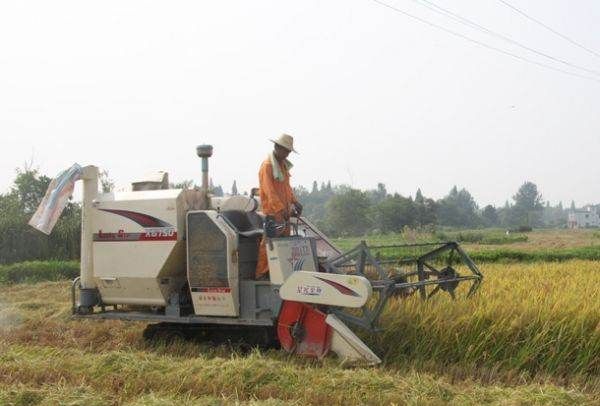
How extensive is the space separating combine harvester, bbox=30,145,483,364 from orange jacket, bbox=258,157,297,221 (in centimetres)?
21

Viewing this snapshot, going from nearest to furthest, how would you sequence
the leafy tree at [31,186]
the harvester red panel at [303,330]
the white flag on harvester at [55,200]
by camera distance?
1. the harvester red panel at [303,330]
2. the white flag on harvester at [55,200]
3. the leafy tree at [31,186]

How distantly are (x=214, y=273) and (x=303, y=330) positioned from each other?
1216 mm

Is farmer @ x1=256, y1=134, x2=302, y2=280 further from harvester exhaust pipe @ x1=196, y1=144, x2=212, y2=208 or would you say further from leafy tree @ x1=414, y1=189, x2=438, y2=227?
leafy tree @ x1=414, y1=189, x2=438, y2=227

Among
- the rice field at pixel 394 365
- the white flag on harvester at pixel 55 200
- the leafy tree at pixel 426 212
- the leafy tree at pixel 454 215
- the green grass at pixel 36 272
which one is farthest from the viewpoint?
the leafy tree at pixel 454 215

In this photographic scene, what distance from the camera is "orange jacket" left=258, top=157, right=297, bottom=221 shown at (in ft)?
24.3

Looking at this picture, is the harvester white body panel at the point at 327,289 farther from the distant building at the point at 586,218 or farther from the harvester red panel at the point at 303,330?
the distant building at the point at 586,218

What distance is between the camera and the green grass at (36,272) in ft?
57.9

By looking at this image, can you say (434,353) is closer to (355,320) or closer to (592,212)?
(355,320)

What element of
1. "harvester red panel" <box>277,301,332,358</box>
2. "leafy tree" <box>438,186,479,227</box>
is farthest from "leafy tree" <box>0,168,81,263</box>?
"leafy tree" <box>438,186,479,227</box>

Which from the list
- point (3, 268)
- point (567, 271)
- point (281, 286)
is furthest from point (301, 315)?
point (3, 268)

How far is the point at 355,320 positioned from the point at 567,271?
728 centimetres

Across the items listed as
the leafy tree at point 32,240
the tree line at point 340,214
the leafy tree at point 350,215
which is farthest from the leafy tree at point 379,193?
the leafy tree at point 32,240

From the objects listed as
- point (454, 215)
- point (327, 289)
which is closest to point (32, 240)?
point (327, 289)

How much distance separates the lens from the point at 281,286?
7.13m
